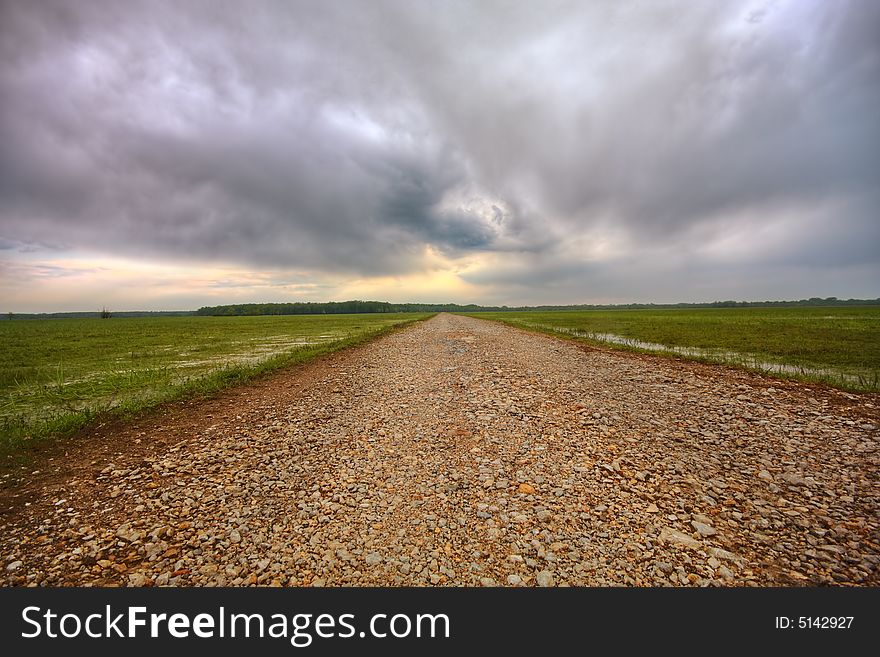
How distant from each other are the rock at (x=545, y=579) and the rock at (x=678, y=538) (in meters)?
1.62

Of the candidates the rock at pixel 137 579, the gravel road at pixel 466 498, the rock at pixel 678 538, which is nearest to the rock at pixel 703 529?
the gravel road at pixel 466 498

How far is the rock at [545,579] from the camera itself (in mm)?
3435

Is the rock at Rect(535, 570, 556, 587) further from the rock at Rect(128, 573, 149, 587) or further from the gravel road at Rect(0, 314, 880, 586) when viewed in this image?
the rock at Rect(128, 573, 149, 587)

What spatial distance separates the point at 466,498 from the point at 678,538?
2.67 m

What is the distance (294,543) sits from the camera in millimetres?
4039

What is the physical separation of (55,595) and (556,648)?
4922 mm

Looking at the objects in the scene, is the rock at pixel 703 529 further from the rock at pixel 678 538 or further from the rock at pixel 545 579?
the rock at pixel 545 579

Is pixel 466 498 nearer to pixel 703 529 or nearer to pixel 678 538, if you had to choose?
pixel 678 538

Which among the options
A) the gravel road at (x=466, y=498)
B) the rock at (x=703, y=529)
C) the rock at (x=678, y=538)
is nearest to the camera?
the gravel road at (x=466, y=498)

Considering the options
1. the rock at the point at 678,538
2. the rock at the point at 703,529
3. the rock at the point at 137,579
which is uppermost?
the rock at the point at 678,538

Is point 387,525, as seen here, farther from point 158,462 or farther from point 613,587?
point 158,462

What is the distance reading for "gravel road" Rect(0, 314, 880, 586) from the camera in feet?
12.0

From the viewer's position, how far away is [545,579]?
3.47 m

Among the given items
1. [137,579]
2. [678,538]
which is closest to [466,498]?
[678,538]
